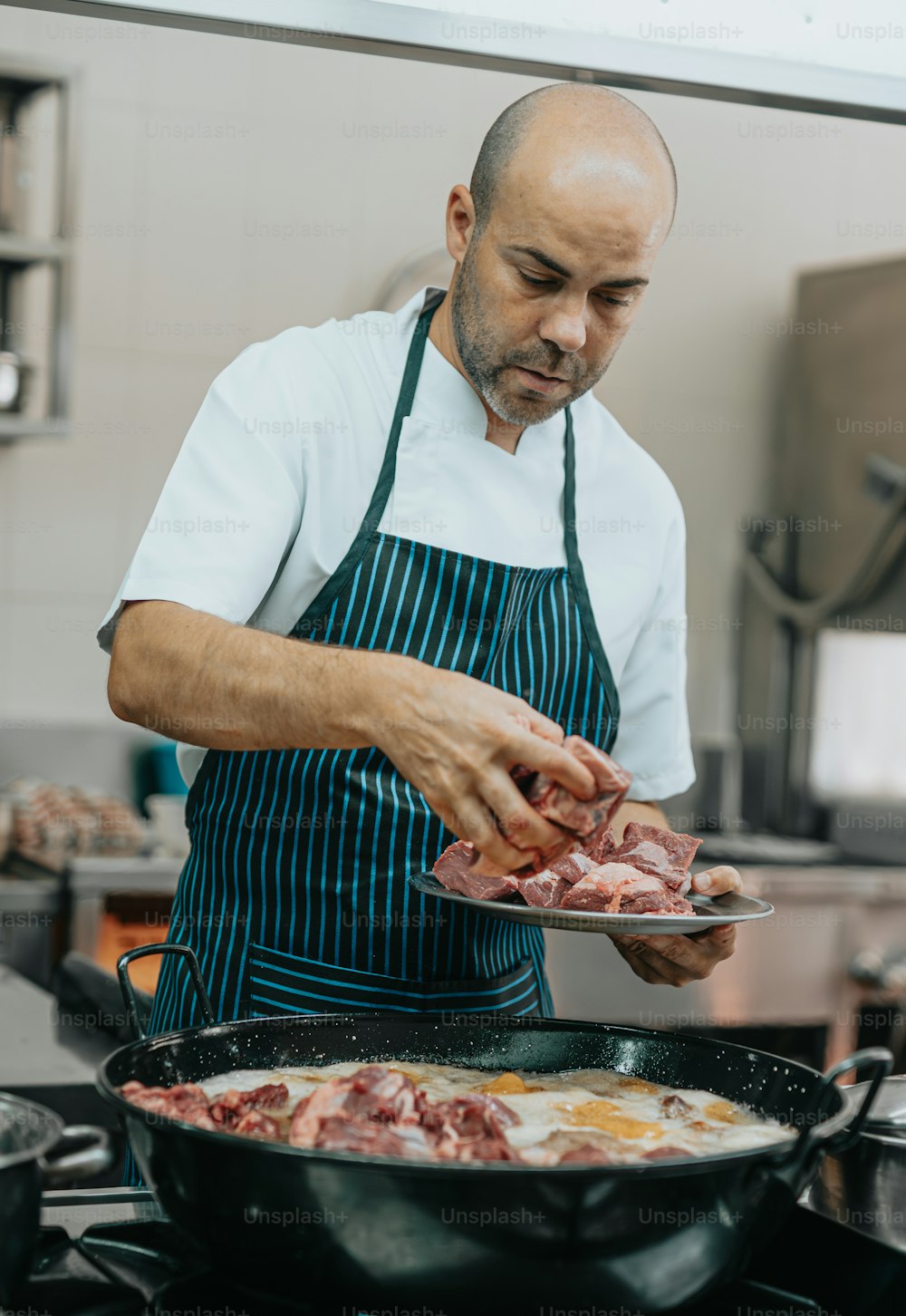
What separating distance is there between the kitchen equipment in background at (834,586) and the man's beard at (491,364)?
2607mm

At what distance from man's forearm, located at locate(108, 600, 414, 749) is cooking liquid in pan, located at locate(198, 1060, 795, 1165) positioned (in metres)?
0.31

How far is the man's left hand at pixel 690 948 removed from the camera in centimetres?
163

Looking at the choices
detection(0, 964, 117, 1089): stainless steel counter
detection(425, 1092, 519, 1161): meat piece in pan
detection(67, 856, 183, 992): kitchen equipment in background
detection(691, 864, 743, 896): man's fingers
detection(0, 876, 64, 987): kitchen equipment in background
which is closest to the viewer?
detection(425, 1092, 519, 1161): meat piece in pan

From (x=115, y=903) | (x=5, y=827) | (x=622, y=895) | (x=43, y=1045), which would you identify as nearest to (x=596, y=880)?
(x=622, y=895)

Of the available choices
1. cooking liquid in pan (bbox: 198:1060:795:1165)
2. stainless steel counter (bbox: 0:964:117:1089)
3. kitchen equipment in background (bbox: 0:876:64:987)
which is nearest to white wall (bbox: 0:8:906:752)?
kitchen equipment in background (bbox: 0:876:64:987)

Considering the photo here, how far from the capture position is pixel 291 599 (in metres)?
1.79

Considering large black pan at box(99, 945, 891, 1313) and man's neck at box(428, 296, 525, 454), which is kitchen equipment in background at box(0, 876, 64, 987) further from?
large black pan at box(99, 945, 891, 1313)

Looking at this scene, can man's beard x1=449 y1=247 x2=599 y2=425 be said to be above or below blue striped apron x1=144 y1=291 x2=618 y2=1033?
above

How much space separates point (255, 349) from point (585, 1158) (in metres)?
1.11

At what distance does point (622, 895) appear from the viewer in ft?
5.05

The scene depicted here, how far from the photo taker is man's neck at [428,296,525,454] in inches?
74.7

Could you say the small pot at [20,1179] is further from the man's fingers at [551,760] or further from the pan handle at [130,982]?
the man's fingers at [551,760]

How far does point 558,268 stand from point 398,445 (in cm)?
30

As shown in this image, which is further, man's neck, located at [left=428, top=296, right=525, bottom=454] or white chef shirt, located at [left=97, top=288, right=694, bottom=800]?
man's neck, located at [left=428, top=296, right=525, bottom=454]
